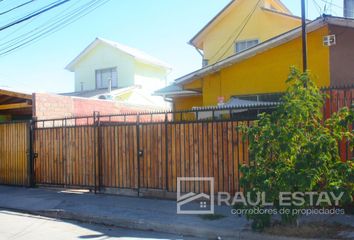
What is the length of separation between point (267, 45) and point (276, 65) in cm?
68

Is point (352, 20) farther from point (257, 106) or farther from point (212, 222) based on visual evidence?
point (212, 222)

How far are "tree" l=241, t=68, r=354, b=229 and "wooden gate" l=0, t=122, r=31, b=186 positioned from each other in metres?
9.14

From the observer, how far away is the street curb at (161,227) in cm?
705

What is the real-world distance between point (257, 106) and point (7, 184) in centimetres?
988

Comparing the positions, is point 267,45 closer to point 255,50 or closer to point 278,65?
point 255,50

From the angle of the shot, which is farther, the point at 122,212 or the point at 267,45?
the point at 267,45

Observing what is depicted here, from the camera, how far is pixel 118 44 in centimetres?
2956

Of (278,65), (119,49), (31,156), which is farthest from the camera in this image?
(119,49)

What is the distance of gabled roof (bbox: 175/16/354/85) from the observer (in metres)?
10.8

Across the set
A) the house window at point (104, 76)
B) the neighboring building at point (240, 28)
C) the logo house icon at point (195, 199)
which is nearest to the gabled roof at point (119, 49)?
the house window at point (104, 76)

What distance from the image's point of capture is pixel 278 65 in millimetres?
11914

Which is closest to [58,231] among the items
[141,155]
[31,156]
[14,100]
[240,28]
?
[141,155]

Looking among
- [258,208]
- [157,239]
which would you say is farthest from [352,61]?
[157,239]

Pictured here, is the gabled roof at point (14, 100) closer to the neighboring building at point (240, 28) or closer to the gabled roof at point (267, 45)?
the gabled roof at point (267, 45)
